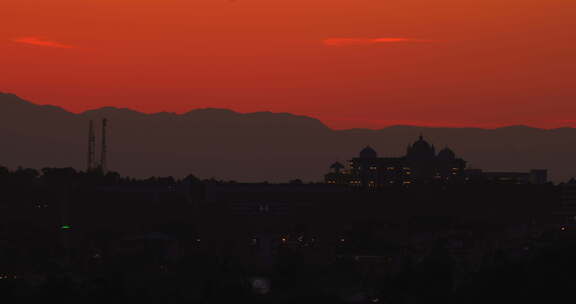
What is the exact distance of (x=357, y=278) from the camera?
107 meters

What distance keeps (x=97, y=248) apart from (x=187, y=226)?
26.7 metres

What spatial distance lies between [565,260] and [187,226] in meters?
85.7

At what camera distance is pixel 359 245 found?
13138cm

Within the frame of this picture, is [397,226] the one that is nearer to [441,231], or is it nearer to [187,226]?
[441,231]

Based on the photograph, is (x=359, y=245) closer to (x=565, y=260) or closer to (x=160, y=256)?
(x=160, y=256)

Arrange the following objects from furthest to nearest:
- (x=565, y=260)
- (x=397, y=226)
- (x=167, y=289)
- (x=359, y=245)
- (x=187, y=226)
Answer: (x=397, y=226), (x=187, y=226), (x=359, y=245), (x=167, y=289), (x=565, y=260)

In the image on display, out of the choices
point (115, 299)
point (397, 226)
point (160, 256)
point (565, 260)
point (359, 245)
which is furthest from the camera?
point (397, 226)

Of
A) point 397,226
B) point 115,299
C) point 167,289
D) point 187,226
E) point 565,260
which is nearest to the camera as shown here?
point 115,299

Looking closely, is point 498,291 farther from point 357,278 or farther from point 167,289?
point 357,278

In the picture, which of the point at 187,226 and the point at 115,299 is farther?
the point at 187,226

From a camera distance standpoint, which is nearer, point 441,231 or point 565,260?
point 565,260

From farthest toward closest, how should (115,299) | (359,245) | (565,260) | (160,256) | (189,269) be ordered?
(359,245) → (160,256) → (189,269) → (565,260) → (115,299)

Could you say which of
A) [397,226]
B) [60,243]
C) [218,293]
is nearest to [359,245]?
[60,243]

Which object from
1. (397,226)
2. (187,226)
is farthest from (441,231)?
(187,226)
